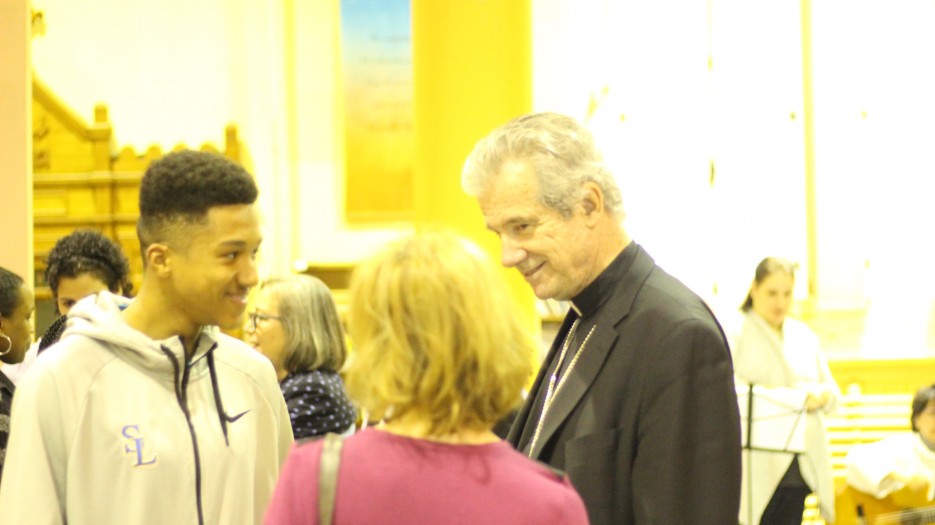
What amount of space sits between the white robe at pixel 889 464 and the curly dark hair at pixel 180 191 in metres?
4.50

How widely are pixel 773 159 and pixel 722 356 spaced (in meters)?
7.65

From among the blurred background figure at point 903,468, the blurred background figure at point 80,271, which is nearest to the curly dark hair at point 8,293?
the blurred background figure at point 80,271

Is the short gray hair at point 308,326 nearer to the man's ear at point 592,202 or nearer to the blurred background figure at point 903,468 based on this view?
the man's ear at point 592,202

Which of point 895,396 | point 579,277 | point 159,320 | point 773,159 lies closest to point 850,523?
point 895,396

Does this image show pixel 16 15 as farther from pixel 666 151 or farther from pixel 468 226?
pixel 666 151

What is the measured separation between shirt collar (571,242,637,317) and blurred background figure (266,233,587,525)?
0.74 meters

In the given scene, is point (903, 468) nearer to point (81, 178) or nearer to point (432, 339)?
point (432, 339)

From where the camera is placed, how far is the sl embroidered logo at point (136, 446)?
198 centimetres

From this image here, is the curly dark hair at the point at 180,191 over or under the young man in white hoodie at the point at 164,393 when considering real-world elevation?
over

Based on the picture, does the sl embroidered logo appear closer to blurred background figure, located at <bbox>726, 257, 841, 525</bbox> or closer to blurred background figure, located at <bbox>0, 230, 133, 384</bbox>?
blurred background figure, located at <bbox>0, 230, 133, 384</bbox>

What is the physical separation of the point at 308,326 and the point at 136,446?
1565 mm

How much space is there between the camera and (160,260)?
208 centimetres

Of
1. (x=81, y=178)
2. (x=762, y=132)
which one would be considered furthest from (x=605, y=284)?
(x=762, y=132)

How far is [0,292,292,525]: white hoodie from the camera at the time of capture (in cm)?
191
